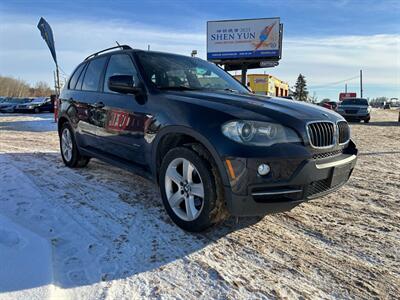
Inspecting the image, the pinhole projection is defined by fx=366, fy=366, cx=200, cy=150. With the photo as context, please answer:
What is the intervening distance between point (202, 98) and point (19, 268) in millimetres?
2055

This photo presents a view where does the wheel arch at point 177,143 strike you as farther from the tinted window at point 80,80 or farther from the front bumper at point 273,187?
the tinted window at point 80,80

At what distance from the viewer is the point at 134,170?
4.12 meters

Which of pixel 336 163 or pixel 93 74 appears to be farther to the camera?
pixel 93 74

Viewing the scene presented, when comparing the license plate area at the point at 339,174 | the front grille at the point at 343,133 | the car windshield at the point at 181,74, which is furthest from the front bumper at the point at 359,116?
the license plate area at the point at 339,174

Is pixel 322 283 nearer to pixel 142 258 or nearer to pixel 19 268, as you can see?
pixel 142 258

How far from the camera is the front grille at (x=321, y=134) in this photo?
3137 mm

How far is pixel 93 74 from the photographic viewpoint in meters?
5.25

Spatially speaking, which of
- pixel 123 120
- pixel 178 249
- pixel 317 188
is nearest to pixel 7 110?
pixel 123 120

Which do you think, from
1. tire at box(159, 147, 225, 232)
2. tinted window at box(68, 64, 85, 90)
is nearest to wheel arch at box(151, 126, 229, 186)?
tire at box(159, 147, 225, 232)

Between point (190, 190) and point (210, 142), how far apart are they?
0.54 m

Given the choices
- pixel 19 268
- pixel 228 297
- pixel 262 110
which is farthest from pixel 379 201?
pixel 19 268

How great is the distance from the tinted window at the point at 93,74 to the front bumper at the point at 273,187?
9.62ft

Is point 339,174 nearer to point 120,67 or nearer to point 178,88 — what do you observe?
point 178,88

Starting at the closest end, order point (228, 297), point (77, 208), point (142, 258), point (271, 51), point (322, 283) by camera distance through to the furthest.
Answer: point (228, 297) → point (322, 283) → point (142, 258) → point (77, 208) → point (271, 51)
